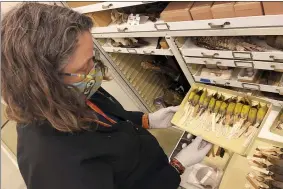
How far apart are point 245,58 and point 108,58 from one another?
1163 millimetres

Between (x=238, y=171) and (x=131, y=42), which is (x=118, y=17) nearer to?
(x=131, y=42)

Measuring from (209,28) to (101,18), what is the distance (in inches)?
32.6

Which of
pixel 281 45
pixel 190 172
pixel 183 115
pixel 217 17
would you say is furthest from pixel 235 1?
pixel 190 172

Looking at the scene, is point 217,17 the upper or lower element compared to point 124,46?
upper

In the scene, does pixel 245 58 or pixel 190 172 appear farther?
pixel 190 172

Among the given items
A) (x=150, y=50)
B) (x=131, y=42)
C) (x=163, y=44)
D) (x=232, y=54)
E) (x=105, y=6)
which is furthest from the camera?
(x=131, y=42)

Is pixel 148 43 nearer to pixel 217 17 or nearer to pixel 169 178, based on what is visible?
pixel 217 17

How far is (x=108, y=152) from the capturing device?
1075 millimetres

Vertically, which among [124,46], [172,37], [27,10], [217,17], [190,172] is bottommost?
[190,172]

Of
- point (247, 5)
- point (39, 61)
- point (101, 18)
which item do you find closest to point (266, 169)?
point (247, 5)

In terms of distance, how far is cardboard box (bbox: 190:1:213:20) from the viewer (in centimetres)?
121

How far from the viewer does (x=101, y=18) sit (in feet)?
6.10

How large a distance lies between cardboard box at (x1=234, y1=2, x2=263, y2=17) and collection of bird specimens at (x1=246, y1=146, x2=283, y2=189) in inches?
25.1

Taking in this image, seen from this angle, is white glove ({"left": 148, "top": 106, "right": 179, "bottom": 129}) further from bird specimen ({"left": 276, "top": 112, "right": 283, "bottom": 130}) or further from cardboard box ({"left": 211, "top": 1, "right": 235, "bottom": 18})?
cardboard box ({"left": 211, "top": 1, "right": 235, "bottom": 18})
